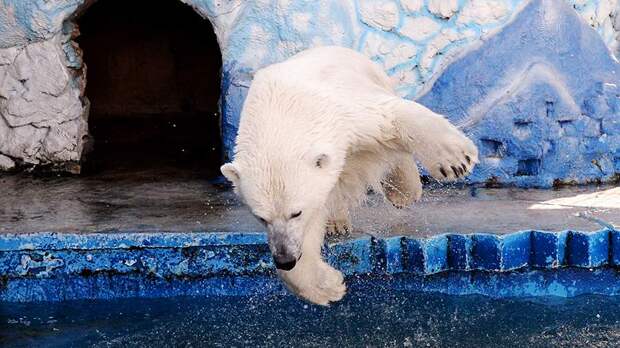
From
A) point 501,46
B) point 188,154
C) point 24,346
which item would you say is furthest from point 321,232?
point 188,154

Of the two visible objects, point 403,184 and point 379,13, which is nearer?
point 403,184

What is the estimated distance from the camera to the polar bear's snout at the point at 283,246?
3.13m

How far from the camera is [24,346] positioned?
3816mm

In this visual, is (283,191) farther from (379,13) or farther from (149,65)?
(149,65)

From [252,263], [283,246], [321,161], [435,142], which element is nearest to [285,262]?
[283,246]

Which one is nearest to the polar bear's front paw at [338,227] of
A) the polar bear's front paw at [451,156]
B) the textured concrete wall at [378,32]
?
the polar bear's front paw at [451,156]

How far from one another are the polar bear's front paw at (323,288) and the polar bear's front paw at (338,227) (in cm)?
77

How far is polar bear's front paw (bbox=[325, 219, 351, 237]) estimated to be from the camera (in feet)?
14.6

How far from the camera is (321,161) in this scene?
3270mm

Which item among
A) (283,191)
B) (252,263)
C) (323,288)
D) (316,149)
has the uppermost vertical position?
(316,149)

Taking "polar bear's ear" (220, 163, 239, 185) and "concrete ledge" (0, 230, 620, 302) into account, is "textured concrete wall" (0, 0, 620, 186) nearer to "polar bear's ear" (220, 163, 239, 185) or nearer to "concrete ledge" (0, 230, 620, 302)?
"concrete ledge" (0, 230, 620, 302)

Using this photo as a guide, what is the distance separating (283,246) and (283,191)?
0.19 meters

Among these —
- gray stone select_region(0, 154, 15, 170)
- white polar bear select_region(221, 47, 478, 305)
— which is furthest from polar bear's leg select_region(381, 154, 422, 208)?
gray stone select_region(0, 154, 15, 170)

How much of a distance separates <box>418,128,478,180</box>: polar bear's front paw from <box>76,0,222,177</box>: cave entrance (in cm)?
567
